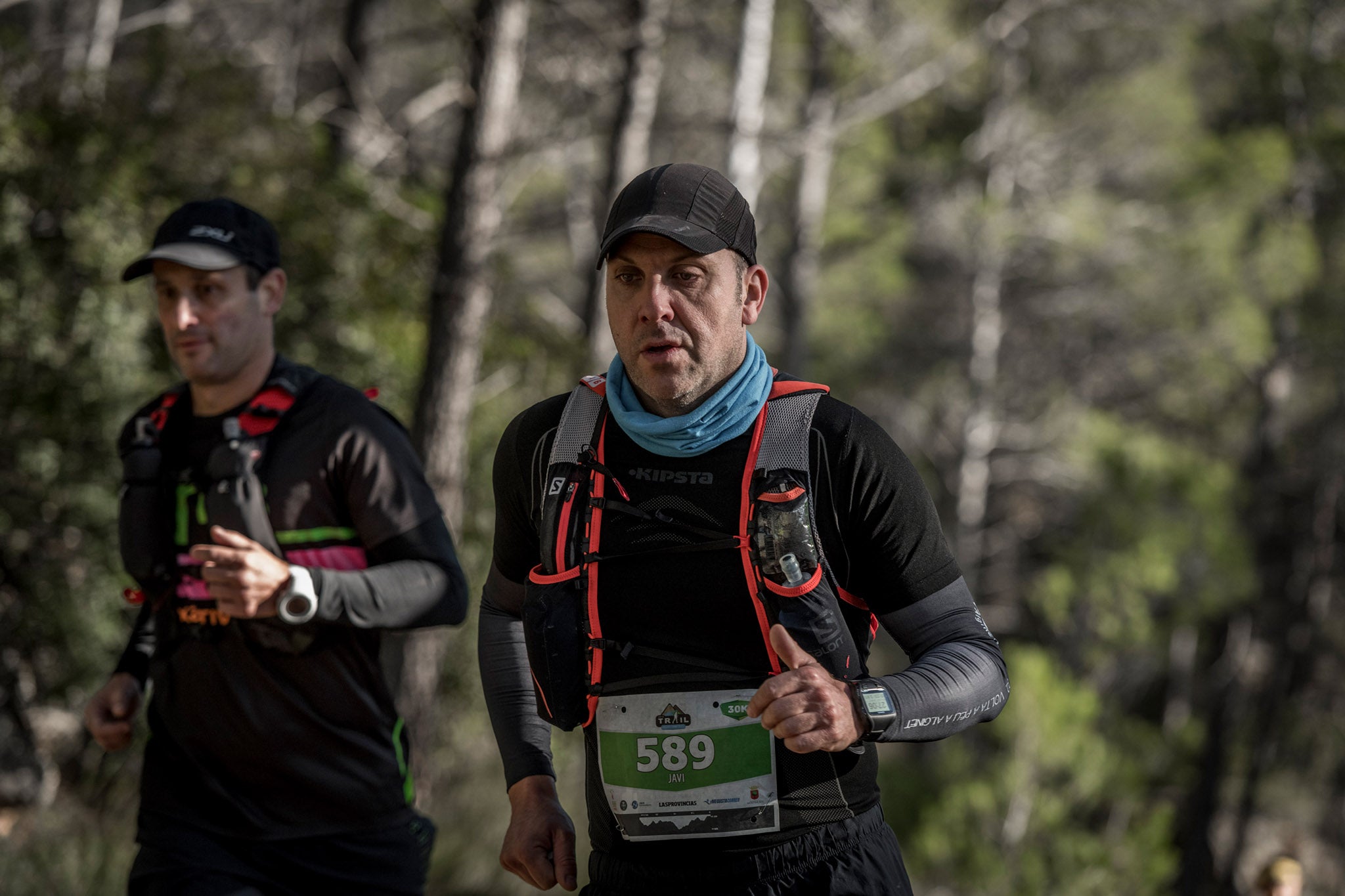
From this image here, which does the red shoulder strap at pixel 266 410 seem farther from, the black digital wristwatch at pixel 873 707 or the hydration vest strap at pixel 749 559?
the black digital wristwatch at pixel 873 707

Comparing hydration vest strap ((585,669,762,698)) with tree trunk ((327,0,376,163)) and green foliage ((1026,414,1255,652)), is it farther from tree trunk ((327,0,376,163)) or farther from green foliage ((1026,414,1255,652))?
green foliage ((1026,414,1255,652))

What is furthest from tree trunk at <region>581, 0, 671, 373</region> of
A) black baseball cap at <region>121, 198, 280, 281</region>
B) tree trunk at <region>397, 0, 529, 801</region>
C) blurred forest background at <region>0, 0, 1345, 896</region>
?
black baseball cap at <region>121, 198, 280, 281</region>

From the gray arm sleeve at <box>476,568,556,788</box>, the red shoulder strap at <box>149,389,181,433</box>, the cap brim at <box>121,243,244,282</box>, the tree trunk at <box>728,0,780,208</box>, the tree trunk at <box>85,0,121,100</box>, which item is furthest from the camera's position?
the tree trunk at <box>728,0,780,208</box>

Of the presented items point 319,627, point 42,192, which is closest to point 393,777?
point 319,627

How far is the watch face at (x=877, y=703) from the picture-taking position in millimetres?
1845

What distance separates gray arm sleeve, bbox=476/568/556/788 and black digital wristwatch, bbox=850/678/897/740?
0.77m

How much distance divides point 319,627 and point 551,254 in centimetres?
1824

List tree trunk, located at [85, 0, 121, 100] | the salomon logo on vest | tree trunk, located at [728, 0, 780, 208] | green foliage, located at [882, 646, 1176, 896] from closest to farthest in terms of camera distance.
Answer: the salomon logo on vest, tree trunk, located at [85, 0, 121, 100], tree trunk, located at [728, 0, 780, 208], green foliage, located at [882, 646, 1176, 896]

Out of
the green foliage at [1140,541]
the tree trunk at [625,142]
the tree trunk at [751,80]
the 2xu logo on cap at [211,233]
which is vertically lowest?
the green foliage at [1140,541]

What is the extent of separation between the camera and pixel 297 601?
258 centimetres

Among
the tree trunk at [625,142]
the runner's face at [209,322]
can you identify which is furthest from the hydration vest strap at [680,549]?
the tree trunk at [625,142]

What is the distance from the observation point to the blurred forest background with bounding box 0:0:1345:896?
22.7 ft

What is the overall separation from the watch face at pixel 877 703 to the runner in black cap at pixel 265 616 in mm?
1278

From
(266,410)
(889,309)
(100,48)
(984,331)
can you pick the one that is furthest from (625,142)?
(889,309)
